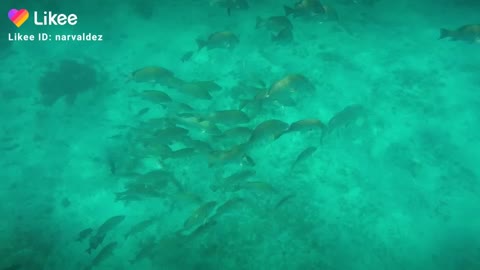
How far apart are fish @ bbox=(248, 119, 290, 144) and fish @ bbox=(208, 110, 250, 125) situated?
1.90 ft

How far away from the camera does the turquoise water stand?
5609 millimetres

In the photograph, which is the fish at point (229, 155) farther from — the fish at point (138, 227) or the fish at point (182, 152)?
the fish at point (138, 227)

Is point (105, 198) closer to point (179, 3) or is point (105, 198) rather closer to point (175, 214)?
point (175, 214)

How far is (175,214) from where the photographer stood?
21.1ft

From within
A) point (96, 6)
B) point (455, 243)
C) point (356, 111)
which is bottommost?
point (455, 243)

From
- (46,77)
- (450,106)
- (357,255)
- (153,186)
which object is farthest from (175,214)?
(46,77)

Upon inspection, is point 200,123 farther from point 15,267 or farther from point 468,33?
point 468,33

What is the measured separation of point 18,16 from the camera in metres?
14.9

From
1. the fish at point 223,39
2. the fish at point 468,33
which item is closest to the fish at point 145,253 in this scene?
the fish at point 223,39

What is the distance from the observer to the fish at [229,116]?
19.1 feet

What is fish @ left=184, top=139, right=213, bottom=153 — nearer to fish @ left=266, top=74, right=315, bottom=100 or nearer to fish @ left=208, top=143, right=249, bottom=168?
fish @ left=208, top=143, right=249, bottom=168

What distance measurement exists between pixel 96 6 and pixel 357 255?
52.0 ft

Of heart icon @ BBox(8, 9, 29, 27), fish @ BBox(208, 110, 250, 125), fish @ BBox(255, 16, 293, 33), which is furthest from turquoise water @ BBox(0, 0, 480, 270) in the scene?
heart icon @ BBox(8, 9, 29, 27)

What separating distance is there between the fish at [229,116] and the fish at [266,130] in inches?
22.8
